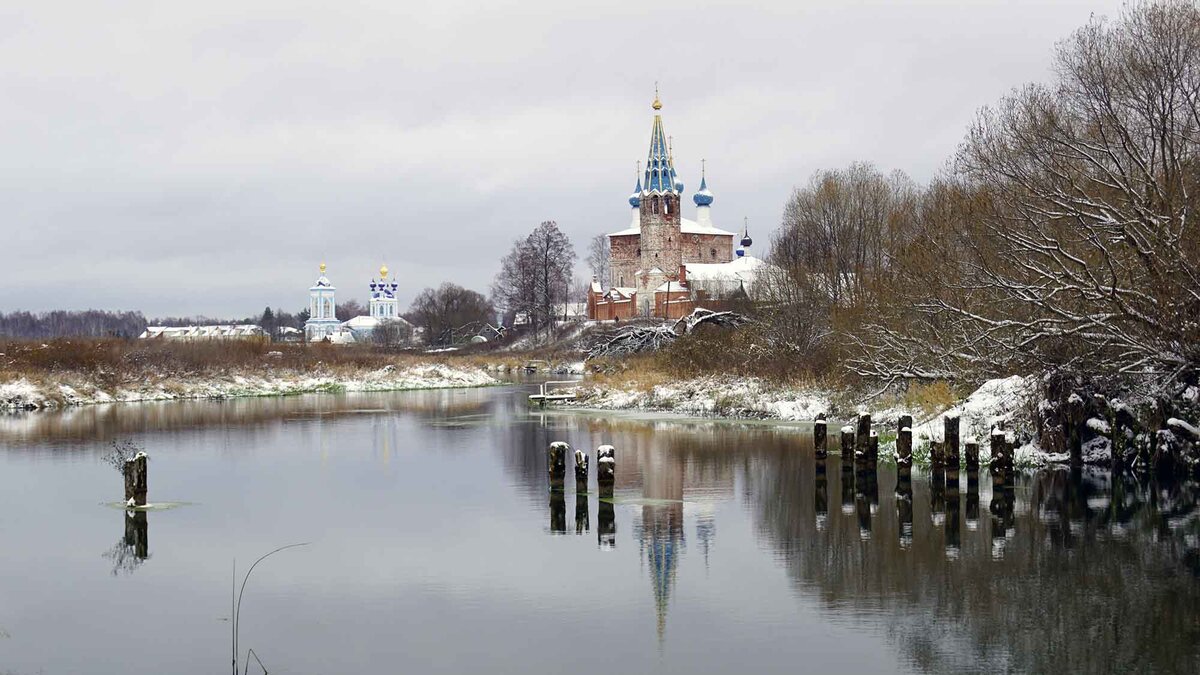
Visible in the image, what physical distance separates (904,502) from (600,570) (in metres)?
6.55

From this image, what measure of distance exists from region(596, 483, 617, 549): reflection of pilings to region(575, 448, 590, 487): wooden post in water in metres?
0.64

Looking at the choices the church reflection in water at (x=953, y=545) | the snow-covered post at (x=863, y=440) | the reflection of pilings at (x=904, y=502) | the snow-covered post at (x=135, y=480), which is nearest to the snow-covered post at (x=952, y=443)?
the church reflection in water at (x=953, y=545)

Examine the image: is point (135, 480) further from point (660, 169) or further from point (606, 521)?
point (660, 169)

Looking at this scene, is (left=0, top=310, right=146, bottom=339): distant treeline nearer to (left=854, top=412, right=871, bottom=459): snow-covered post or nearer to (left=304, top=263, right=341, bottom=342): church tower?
(left=304, top=263, right=341, bottom=342): church tower

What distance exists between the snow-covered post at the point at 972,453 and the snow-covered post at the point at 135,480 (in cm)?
1334

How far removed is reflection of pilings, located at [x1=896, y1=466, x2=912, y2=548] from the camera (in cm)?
1750

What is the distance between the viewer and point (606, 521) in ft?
62.7

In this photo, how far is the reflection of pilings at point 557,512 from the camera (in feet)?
61.5

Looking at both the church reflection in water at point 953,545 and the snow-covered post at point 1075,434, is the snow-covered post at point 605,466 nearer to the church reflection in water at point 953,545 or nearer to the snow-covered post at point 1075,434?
the church reflection in water at point 953,545

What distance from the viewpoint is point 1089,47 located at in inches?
880

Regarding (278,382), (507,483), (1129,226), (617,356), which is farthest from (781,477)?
(278,382)

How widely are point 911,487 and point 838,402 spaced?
41.9 ft

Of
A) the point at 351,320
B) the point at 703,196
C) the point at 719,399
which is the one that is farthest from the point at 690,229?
the point at 719,399

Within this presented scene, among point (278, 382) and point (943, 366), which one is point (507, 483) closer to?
point (943, 366)
